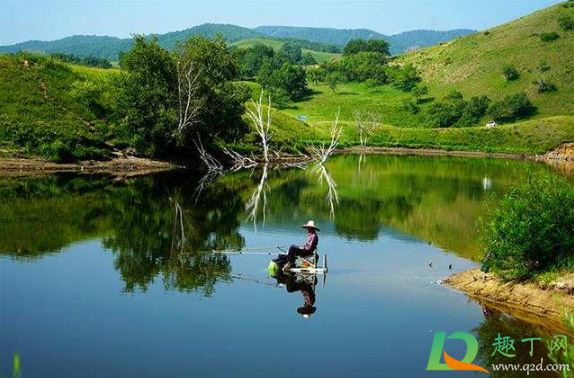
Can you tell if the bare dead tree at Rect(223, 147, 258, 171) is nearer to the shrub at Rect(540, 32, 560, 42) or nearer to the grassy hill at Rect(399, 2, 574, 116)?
the grassy hill at Rect(399, 2, 574, 116)

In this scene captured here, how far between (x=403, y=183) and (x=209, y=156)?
22.0m

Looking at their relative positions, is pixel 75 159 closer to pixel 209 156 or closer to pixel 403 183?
pixel 209 156

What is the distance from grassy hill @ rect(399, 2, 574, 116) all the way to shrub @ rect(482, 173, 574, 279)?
119 metres

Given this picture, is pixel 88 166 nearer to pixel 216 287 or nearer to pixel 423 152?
pixel 216 287

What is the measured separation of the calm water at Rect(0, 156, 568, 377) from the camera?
716 inches

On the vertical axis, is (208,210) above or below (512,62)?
below

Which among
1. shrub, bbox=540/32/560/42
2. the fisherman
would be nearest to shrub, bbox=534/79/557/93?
shrub, bbox=540/32/560/42

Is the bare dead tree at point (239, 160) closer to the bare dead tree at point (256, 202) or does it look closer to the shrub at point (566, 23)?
the bare dead tree at point (256, 202)

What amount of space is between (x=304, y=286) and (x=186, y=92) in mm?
48603

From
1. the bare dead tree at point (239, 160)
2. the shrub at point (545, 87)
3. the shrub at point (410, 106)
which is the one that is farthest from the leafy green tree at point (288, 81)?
the bare dead tree at point (239, 160)

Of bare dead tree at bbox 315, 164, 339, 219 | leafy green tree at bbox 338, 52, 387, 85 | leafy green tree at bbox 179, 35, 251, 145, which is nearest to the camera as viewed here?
bare dead tree at bbox 315, 164, 339, 219

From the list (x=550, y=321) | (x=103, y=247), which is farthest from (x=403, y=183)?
(x=550, y=321)

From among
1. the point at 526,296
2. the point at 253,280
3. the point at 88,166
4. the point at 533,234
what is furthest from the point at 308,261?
the point at 88,166

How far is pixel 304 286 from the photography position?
26.0 metres
